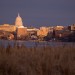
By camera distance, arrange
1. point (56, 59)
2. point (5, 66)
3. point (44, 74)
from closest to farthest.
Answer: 1. point (44, 74)
2. point (5, 66)
3. point (56, 59)

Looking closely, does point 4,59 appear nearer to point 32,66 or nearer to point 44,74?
point 32,66

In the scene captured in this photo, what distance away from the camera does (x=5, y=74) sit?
20.5 ft

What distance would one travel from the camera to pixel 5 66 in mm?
6723

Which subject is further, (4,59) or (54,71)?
(4,59)

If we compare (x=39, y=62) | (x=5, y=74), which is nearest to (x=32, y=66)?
(x=39, y=62)

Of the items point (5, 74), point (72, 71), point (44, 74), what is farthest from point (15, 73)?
point (72, 71)

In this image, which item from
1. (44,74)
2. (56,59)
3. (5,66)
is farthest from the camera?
(56,59)

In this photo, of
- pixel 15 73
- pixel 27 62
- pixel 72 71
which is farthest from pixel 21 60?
pixel 72 71

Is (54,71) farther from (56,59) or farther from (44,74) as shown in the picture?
(56,59)

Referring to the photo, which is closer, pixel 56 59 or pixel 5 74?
pixel 5 74

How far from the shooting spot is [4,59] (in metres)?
6.99

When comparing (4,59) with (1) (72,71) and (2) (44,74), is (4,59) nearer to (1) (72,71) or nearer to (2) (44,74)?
(2) (44,74)

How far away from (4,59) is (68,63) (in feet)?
4.87

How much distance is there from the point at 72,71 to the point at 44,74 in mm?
596
